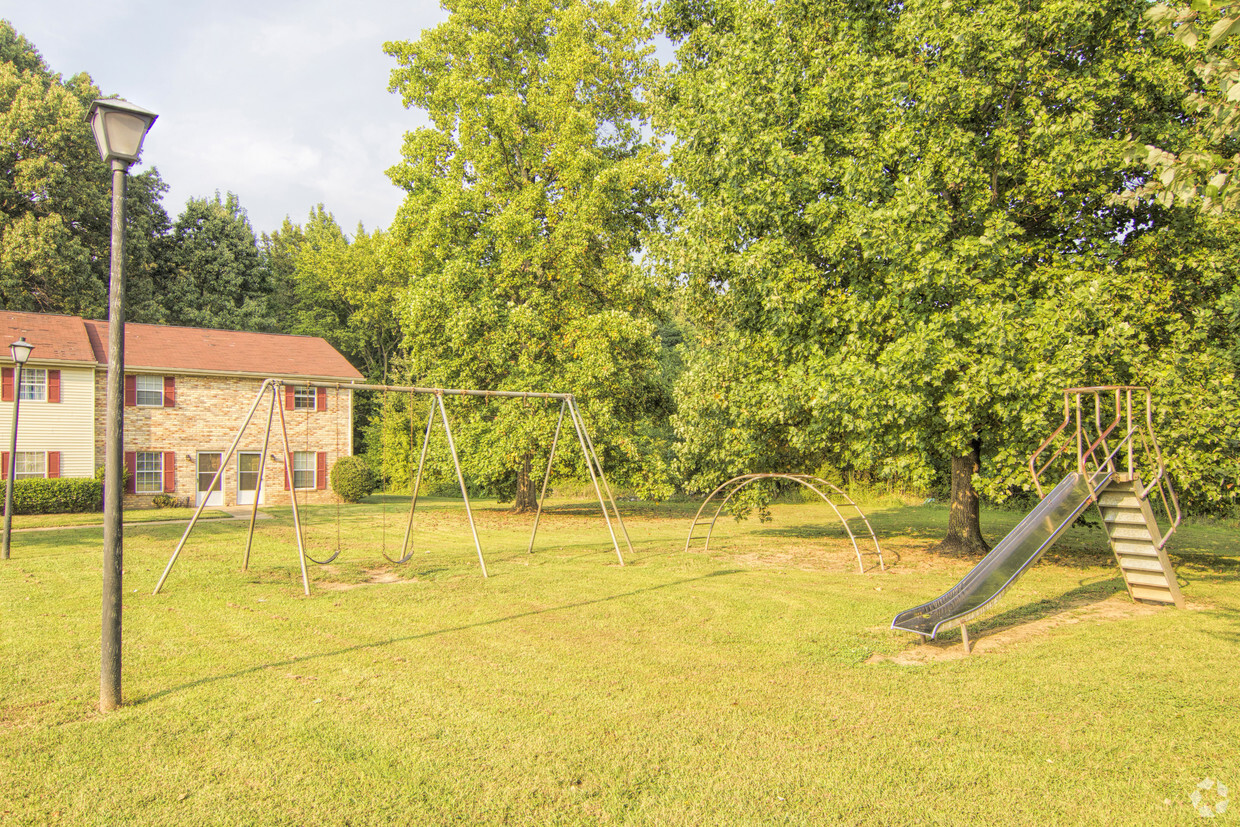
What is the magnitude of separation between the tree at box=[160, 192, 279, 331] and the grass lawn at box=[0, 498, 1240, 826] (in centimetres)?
3108

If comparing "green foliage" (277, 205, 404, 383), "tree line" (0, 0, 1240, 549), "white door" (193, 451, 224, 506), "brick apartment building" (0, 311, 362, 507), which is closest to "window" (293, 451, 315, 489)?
"brick apartment building" (0, 311, 362, 507)

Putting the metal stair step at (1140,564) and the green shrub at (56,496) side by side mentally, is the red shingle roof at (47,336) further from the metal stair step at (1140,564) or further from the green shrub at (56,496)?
the metal stair step at (1140,564)

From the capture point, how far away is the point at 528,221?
65.8 ft

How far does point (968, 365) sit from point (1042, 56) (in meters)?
4.80

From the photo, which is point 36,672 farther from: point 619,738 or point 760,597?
point 760,597

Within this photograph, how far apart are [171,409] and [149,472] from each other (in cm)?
234

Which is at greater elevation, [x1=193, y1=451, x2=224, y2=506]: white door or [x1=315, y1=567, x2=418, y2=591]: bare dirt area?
[x1=193, y1=451, x2=224, y2=506]: white door

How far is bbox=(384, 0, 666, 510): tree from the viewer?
19.5m

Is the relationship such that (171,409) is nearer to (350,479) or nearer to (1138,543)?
(350,479)

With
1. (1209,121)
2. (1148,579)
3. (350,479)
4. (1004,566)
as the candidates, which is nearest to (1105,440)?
(1148,579)

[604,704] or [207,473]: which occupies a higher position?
[207,473]

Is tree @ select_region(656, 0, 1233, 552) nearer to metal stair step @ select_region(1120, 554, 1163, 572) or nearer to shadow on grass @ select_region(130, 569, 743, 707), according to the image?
metal stair step @ select_region(1120, 554, 1163, 572)

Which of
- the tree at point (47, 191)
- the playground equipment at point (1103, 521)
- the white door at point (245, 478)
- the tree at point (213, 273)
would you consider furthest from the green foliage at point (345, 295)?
the playground equipment at point (1103, 521)

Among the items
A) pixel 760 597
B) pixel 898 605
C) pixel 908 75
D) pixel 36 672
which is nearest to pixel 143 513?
pixel 36 672
